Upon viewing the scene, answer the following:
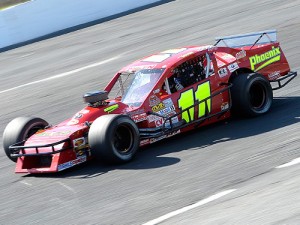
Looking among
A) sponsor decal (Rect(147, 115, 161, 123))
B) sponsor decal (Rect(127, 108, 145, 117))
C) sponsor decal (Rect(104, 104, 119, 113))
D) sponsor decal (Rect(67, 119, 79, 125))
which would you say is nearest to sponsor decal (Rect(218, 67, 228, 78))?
sponsor decal (Rect(147, 115, 161, 123))

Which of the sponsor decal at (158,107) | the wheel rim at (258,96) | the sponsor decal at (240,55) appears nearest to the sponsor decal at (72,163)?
the sponsor decal at (158,107)

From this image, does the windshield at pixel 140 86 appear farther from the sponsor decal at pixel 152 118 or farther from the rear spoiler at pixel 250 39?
the rear spoiler at pixel 250 39

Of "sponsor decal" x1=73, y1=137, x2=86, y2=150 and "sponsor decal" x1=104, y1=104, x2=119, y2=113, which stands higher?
"sponsor decal" x1=104, y1=104, x2=119, y2=113

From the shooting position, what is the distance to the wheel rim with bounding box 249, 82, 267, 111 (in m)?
11.3

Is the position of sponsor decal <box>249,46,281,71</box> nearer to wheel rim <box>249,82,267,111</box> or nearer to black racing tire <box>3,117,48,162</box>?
wheel rim <box>249,82,267,111</box>

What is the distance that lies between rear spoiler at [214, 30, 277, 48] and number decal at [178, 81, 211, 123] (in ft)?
5.54

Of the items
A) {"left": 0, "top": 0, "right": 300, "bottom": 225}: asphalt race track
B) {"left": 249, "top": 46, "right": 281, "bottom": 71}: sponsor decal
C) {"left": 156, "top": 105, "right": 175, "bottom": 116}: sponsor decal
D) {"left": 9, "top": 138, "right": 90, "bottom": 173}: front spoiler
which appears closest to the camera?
{"left": 0, "top": 0, "right": 300, "bottom": 225}: asphalt race track

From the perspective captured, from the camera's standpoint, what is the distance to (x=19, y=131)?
10.7 metres

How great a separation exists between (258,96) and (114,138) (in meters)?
2.73

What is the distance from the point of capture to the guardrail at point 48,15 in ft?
82.4

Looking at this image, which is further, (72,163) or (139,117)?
(139,117)

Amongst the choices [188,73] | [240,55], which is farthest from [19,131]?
[240,55]

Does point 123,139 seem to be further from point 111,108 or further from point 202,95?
point 202,95

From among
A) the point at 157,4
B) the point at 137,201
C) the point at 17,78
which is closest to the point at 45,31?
the point at 157,4
